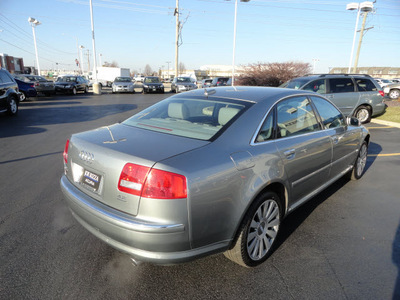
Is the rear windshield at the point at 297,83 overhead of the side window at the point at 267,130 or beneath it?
overhead

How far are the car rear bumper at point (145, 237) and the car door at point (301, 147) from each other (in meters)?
1.15

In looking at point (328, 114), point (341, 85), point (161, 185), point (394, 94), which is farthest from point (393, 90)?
point (161, 185)

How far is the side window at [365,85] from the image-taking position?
10.1 meters

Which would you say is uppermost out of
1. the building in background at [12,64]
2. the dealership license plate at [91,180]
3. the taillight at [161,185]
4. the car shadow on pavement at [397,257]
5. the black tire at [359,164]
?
the building in background at [12,64]

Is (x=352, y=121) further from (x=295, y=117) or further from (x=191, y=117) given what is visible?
(x=191, y=117)

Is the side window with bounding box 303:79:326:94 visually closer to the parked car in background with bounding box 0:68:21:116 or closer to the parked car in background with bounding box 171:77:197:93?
the parked car in background with bounding box 0:68:21:116

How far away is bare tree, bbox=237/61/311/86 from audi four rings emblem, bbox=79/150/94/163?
19.8 m

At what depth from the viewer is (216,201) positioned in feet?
6.90

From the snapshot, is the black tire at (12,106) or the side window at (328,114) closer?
the side window at (328,114)

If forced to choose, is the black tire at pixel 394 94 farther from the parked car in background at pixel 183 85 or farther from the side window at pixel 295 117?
the side window at pixel 295 117

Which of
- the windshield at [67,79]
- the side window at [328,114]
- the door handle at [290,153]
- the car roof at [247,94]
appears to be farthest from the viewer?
the windshield at [67,79]

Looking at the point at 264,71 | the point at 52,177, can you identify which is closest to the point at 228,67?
the point at 264,71

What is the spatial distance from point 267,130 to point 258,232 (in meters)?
0.98

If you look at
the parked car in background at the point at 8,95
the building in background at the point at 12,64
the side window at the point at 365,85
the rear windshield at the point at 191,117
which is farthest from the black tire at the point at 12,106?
the building in background at the point at 12,64
